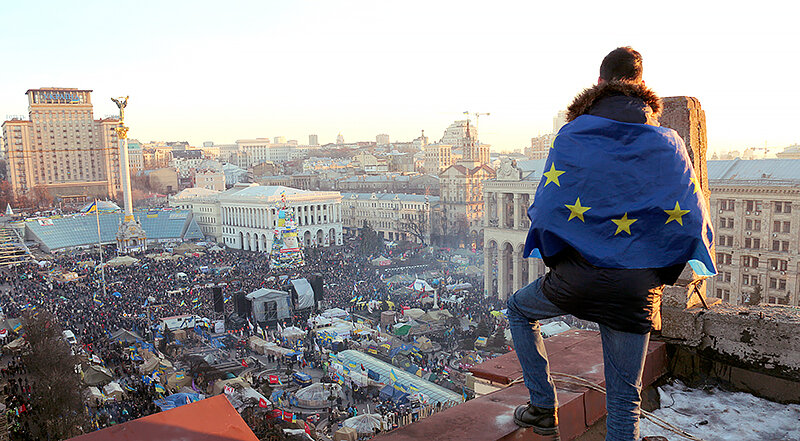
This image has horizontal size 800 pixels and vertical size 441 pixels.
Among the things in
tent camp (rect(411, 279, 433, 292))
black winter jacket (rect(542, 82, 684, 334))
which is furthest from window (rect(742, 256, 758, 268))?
black winter jacket (rect(542, 82, 684, 334))

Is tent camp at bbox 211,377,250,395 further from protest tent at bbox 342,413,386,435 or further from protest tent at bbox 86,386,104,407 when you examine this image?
protest tent at bbox 342,413,386,435

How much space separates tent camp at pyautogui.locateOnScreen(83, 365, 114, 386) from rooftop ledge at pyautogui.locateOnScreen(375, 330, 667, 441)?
41.8 feet

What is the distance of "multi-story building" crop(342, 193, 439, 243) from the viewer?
166 feet

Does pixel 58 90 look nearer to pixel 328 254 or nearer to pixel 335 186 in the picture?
pixel 335 186

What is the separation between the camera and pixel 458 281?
30156 millimetres

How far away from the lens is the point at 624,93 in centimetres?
181

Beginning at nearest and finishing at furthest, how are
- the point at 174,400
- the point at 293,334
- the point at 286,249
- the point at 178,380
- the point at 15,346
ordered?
the point at 174,400, the point at 178,380, the point at 15,346, the point at 293,334, the point at 286,249

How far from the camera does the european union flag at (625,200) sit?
1708mm

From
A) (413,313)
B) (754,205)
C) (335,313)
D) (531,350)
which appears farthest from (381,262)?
(531,350)

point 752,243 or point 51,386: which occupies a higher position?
point 752,243

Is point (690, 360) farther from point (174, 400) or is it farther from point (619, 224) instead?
point (174, 400)

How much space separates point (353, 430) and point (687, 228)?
28.3ft

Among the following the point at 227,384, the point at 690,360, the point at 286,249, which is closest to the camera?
the point at 690,360

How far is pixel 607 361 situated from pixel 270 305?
713 inches
